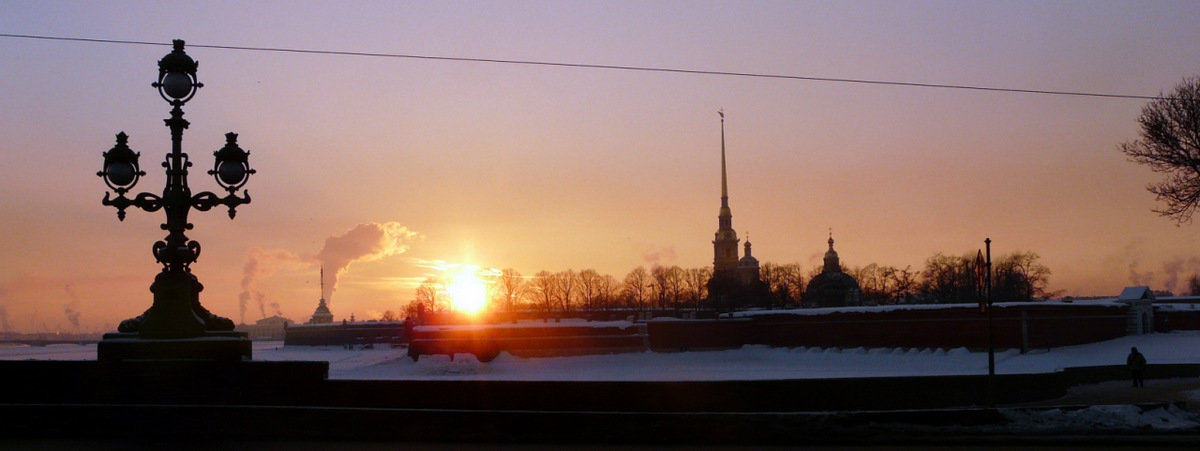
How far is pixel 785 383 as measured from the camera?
18188 mm

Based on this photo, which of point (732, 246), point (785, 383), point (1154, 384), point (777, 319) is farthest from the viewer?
point (732, 246)

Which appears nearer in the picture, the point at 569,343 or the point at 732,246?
the point at 569,343

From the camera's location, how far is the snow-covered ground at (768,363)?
5512cm

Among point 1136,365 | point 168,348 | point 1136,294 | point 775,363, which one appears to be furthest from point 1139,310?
point 168,348

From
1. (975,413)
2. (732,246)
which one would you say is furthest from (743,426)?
(732,246)

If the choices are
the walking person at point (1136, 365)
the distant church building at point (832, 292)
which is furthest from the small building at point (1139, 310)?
the distant church building at point (832, 292)

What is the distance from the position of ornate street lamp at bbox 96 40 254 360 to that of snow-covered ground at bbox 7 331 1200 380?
114ft

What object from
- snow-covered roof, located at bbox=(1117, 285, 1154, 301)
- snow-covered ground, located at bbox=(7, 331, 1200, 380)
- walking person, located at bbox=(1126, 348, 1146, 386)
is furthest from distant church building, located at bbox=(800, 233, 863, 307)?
walking person, located at bbox=(1126, 348, 1146, 386)

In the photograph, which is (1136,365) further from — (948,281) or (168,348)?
(948,281)

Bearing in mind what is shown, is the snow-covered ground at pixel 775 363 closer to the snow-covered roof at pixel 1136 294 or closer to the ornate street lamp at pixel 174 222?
the snow-covered roof at pixel 1136 294

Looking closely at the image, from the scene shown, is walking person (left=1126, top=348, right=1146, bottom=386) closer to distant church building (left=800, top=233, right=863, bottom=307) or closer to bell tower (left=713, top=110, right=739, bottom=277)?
distant church building (left=800, top=233, right=863, bottom=307)

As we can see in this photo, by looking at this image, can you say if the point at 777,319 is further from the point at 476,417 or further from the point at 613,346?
the point at 476,417

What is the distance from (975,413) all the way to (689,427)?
151 inches

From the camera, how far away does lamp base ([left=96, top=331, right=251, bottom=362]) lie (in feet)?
46.0
